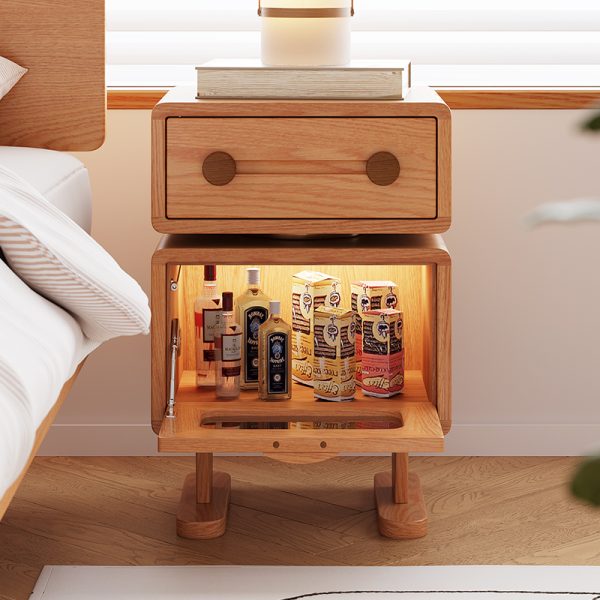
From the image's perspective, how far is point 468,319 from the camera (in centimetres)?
189

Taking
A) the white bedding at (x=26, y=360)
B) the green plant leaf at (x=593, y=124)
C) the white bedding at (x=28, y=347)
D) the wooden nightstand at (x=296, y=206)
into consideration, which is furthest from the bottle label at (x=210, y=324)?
the green plant leaf at (x=593, y=124)

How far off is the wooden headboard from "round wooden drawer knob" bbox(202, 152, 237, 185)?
391 mm

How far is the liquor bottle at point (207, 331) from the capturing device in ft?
5.13

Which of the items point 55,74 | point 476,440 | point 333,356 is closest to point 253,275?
point 333,356

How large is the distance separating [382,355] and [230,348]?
22cm

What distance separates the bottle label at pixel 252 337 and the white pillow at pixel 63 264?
414 millimetres

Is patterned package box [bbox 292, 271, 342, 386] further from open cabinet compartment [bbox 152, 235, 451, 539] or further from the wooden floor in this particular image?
the wooden floor

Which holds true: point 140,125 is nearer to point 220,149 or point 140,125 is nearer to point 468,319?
point 220,149

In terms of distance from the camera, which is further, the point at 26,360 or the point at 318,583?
the point at 318,583

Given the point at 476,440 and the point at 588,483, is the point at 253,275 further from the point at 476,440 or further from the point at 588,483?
the point at 588,483

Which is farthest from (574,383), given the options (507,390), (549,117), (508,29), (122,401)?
(122,401)

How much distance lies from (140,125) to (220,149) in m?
0.50

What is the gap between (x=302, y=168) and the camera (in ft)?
4.54

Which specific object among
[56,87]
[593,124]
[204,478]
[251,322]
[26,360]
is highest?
[593,124]
